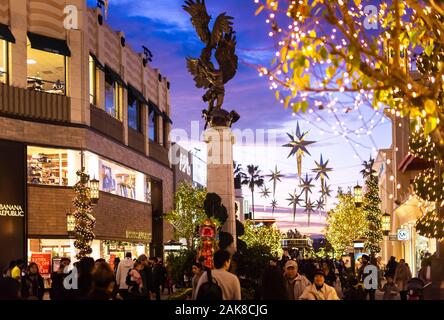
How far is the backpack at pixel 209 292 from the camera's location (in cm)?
912

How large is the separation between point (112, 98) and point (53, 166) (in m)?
9.78

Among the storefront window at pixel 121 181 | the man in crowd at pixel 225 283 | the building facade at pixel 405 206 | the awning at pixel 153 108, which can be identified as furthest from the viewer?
the awning at pixel 153 108

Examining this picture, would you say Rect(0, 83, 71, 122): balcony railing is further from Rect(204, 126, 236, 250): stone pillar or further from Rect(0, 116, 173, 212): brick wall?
Rect(204, 126, 236, 250): stone pillar

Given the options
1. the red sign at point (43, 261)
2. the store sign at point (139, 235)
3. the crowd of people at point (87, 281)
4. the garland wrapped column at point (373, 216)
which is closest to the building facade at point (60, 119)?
the store sign at point (139, 235)

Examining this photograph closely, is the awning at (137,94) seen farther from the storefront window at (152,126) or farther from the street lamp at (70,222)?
the street lamp at (70,222)

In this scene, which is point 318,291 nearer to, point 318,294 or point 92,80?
point 318,294

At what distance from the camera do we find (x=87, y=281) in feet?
28.9

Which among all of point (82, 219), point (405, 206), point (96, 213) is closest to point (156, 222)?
point (96, 213)

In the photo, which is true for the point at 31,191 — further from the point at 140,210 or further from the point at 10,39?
the point at 140,210

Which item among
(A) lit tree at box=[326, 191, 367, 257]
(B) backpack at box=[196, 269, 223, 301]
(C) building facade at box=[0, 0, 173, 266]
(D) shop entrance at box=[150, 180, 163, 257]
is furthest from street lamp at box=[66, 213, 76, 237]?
(A) lit tree at box=[326, 191, 367, 257]

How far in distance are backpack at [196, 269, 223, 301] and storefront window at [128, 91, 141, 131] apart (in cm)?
4759

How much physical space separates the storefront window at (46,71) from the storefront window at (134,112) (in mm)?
12368

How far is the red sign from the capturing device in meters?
40.3
